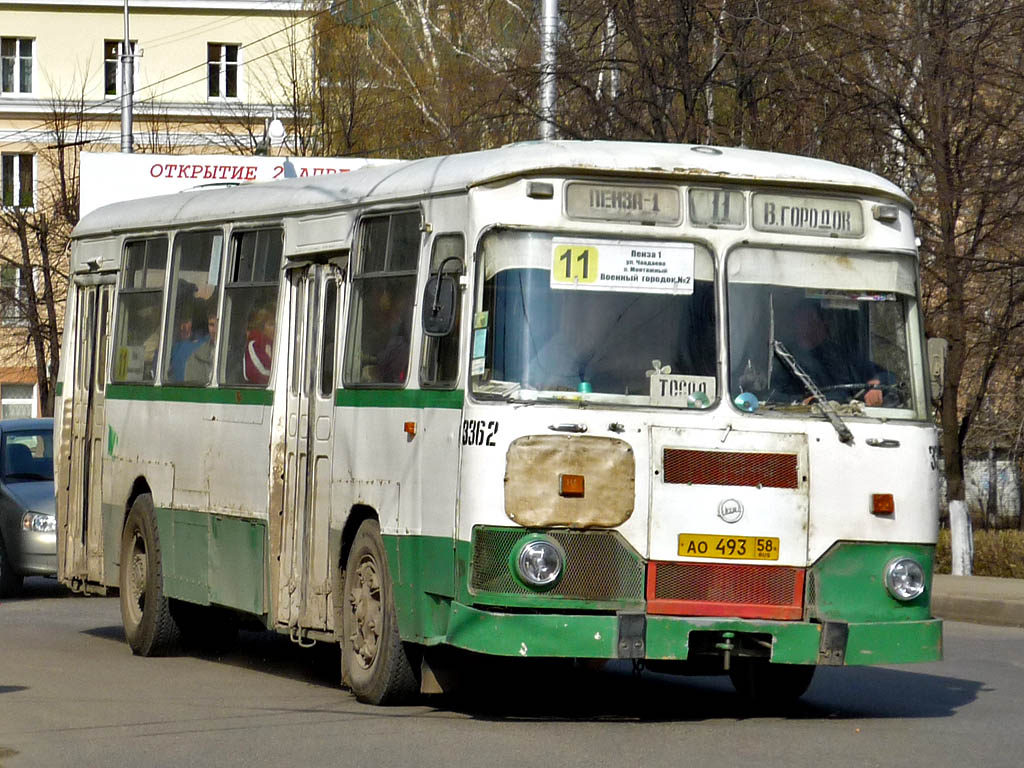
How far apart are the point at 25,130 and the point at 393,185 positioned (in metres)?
51.1

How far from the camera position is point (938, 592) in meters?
19.0

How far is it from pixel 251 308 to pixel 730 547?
3920 mm

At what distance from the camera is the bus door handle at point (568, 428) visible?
991 centimetres

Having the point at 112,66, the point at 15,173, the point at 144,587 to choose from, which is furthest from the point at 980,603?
the point at 112,66

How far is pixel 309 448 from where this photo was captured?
39.1 ft

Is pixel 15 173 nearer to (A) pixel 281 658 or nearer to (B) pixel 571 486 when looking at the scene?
(A) pixel 281 658

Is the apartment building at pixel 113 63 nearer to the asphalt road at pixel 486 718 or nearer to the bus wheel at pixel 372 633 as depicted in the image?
the asphalt road at pixel 486 718

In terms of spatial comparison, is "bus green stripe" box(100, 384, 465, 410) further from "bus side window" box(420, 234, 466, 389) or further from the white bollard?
the white bollard

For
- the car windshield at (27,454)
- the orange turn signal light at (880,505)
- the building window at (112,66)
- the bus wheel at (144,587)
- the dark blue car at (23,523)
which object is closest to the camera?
the orange turn signal light at (880,505)

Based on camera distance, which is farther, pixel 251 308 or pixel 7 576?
pixel 7 576

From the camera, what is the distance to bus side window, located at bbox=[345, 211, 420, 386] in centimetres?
1091

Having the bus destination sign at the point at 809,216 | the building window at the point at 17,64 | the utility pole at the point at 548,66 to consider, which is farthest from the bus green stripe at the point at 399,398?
the building window at the point at 17,64

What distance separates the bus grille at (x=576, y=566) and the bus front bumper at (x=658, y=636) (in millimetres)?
105

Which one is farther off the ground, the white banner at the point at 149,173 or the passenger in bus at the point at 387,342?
the white banner at the point at 149,173
